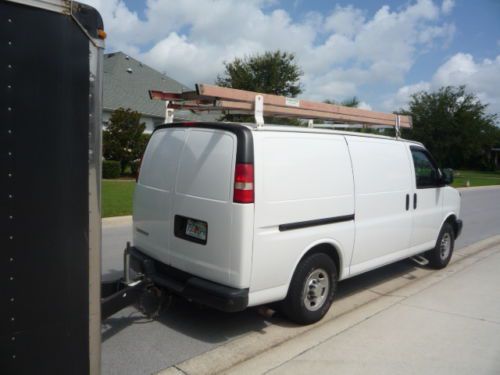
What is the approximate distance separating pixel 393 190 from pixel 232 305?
9.35 ft

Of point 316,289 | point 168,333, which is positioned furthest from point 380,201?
point 168,333

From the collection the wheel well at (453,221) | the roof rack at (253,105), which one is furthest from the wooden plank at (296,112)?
the wheel well at (453,221)

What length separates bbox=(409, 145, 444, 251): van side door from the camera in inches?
239

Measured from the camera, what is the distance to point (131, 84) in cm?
3052

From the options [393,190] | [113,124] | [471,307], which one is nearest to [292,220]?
[393,190]

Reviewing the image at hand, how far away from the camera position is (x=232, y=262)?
3.81 m

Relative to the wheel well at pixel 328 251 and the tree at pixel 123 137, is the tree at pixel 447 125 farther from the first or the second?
the wheel well at pixel 328 251

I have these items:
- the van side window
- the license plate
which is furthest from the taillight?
the van side window

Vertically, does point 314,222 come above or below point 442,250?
above

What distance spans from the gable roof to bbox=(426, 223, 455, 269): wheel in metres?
23.7

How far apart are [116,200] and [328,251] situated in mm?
9632

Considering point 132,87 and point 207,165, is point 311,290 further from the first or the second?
point 132,87

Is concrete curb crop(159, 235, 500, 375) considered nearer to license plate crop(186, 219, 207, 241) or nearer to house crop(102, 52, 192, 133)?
license plate crop(186, 219, 207, 241)

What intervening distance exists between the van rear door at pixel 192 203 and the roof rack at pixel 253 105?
0.28 metres
